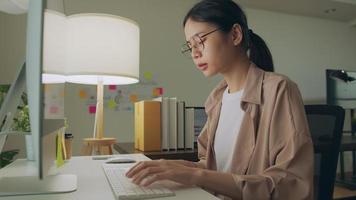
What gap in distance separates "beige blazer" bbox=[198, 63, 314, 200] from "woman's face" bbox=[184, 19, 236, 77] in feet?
0.29

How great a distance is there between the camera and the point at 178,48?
9.73 feet

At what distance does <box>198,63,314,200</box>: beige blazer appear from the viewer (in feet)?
2.33

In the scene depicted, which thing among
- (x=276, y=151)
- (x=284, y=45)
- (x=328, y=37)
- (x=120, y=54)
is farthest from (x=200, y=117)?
(x=328, y=37)

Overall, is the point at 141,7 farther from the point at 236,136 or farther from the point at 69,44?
the point at 236,136

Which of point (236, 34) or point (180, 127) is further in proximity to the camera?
point (180, 127)

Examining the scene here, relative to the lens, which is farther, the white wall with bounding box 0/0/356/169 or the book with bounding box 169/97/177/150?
the white wall with bounding box 0/0/356/169

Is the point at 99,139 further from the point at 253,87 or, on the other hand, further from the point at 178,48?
the point at 178,48

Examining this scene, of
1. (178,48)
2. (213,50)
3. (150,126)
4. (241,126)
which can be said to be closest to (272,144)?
(241,126)

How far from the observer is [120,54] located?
1419 millimetres

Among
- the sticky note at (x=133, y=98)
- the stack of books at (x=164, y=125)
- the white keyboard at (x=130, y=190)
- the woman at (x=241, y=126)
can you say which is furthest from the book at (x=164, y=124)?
the sticky note at (x=133, y=98)

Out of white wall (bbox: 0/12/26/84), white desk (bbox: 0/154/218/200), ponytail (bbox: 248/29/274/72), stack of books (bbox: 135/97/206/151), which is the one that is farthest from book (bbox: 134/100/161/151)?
white wall (bbox: 0/12/26/84)

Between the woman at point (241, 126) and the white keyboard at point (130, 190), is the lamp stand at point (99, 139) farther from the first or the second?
the white keyboard at point (130, 190)

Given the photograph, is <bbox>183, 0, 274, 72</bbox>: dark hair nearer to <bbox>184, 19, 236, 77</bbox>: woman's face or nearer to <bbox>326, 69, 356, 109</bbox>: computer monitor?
<bbox>184, 19, 236, 77</bbox>: woman's face

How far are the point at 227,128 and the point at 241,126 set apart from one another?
0.14 metres
